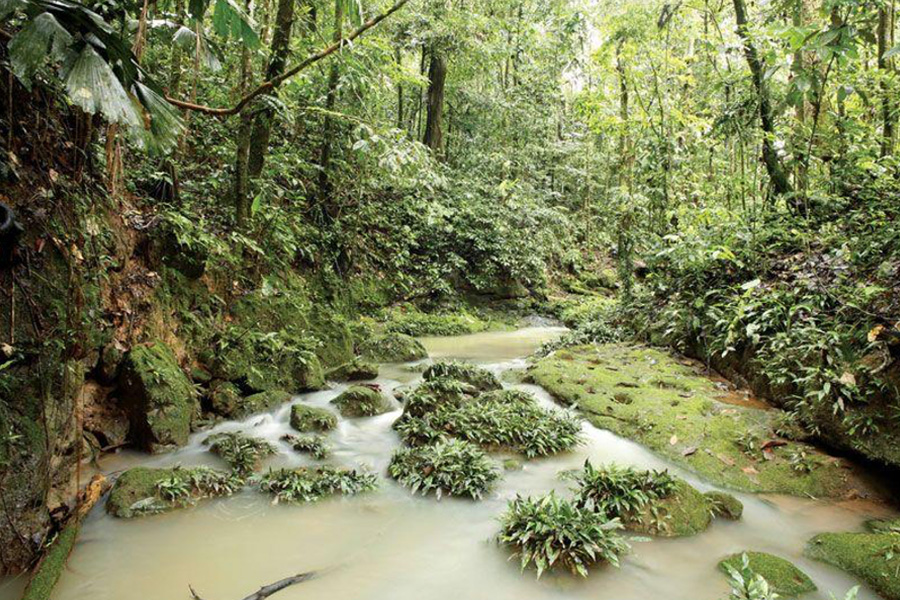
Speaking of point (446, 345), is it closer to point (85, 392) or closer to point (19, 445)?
point (85, 392)

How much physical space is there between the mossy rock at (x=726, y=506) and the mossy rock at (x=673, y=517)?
0.33ft

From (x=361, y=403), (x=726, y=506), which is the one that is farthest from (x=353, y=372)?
(x=726, y=506)

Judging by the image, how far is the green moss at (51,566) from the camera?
9.72 feet

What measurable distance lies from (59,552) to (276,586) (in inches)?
61.5

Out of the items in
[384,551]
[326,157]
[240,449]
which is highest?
[326,157]

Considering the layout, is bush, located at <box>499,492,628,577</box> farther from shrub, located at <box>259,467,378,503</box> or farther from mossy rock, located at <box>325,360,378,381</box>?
mossy rock, located at <box>325,360,378,381</box>

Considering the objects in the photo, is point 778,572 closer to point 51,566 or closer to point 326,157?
point 51,566

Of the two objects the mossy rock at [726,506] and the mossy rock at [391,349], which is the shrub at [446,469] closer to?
the mossy rock at [726,506]

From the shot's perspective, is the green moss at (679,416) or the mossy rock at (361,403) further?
the mossy rock at (361,403)

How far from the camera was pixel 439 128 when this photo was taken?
16859 mm

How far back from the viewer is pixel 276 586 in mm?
3188

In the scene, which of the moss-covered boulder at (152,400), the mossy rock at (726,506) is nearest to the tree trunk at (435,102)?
the moss-covered boulder at (152,400)

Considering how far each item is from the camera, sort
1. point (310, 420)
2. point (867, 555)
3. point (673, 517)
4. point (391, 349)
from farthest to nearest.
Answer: point (391, 349) → point (310, 420) → point (673, 517) → point (867, 555)

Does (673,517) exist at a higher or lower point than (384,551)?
higher
